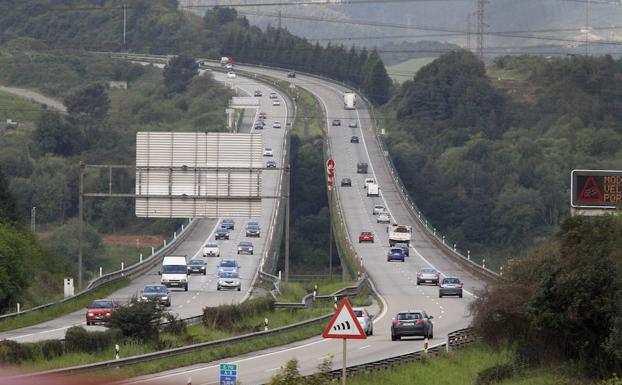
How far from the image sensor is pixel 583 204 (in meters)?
55.5

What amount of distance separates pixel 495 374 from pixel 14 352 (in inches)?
573

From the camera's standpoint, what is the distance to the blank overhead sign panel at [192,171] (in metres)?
75.4

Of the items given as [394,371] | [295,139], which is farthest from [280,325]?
[295,139]

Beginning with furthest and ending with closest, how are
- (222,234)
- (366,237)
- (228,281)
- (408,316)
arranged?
1. (222,234)
2. (366,237)
3. (228,281)
4. (408,316)

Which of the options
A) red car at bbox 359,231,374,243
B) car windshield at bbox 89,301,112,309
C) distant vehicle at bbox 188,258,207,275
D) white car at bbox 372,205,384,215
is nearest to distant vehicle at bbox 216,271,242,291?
distant vehicle at bbox 188,258,207,275

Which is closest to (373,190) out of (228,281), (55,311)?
(228,281)

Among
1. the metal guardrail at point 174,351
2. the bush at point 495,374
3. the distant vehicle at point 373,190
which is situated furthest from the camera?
the distant vehicle at point 373,190

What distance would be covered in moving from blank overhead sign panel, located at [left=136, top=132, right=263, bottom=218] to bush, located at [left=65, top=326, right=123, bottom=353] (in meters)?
29.8

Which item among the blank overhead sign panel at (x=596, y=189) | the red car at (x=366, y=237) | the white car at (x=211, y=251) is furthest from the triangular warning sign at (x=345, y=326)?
the red car at (x=366, y=237)

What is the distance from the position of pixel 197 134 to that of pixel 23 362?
38.1 metres

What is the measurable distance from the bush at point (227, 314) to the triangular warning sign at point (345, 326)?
27.4m

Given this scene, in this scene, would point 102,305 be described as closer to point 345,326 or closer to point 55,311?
point 55,311

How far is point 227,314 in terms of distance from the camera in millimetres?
56656

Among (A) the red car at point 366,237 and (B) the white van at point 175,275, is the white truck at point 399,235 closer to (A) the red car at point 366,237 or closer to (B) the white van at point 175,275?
(A) the red car at point 366,237
